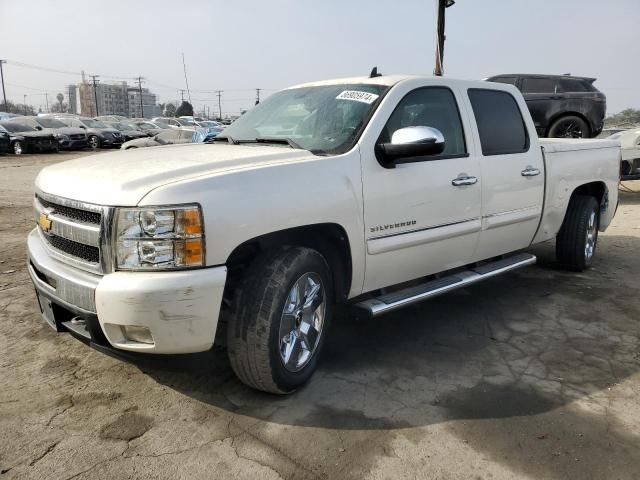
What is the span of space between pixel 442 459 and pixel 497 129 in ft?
9.19

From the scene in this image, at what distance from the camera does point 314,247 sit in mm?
3203

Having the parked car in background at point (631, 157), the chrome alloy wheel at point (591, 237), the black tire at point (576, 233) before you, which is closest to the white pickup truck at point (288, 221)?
the black tire at point (576, 233)

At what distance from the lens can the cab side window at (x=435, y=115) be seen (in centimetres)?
368

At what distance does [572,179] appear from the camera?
5.20 meters

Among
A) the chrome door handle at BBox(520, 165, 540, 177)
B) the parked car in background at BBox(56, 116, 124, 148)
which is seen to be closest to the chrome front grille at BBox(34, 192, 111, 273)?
the chrome door handle at BBox(520, 165, 540, 177)

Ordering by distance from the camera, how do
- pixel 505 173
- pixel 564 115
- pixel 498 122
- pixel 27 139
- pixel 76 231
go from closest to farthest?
pixel 76 231 → pixel 505 173 → pixel 498 122 → pixel 564 115 → pixel 27 139

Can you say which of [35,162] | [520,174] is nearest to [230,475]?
[520,174]

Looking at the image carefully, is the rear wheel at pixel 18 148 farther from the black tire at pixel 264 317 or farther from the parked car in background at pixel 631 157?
the black tire at pixel 264 317

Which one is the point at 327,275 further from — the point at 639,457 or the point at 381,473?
the point at 639,457

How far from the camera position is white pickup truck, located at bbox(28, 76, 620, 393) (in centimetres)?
254

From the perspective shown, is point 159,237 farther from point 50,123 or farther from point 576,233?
point 50,123

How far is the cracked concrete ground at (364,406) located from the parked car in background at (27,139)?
2069 cm

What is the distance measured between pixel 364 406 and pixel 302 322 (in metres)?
0.57

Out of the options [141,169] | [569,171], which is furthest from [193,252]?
[569,171]
